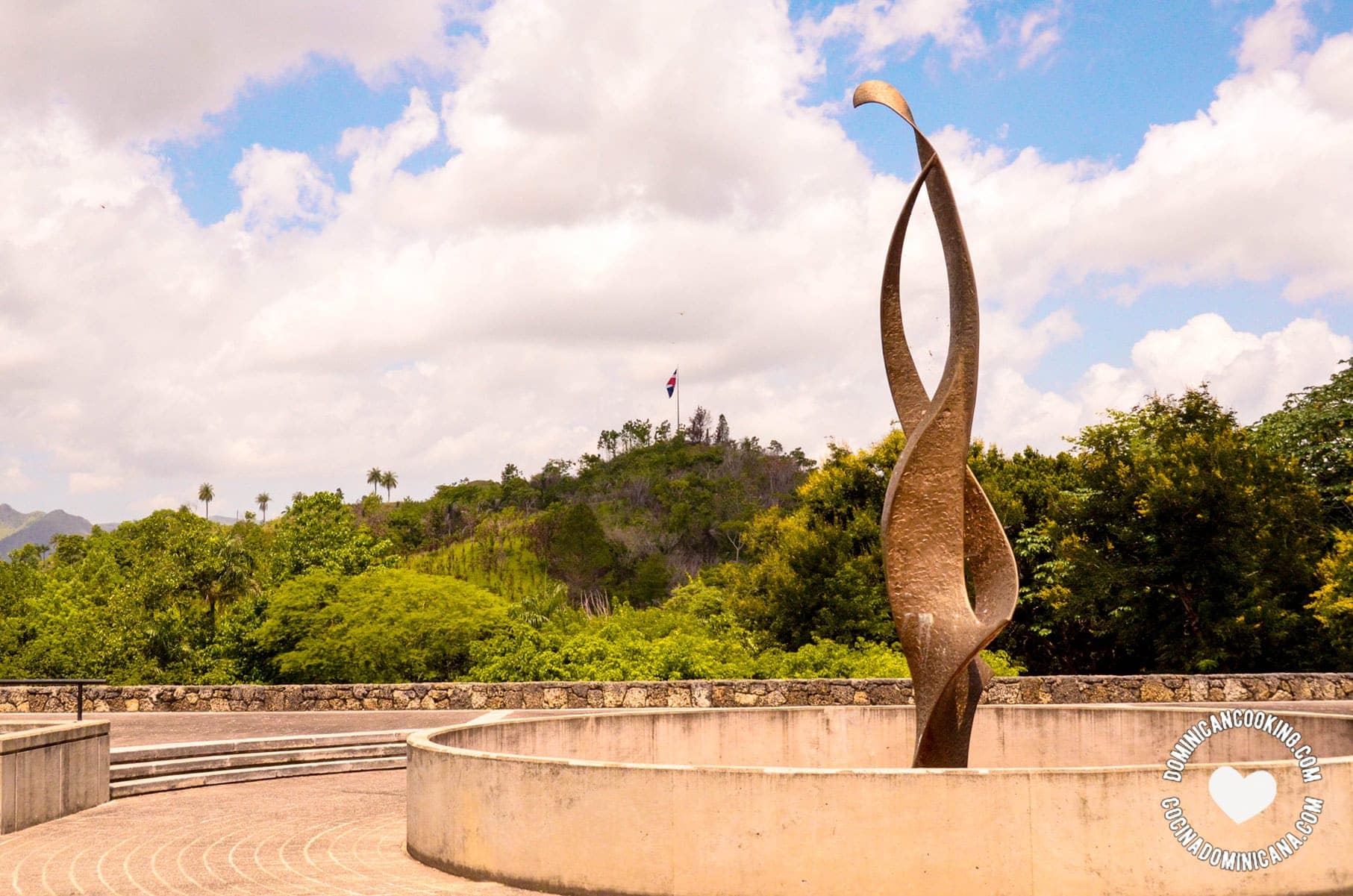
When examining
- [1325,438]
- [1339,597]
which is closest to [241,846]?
[1339,597]

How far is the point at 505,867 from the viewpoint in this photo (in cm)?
768

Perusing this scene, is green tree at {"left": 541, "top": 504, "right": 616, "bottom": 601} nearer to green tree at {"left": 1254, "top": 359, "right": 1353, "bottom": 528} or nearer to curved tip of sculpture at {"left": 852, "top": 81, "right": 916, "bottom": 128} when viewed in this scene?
green tree at {"left": 1254, "top": 359, "right": 1353, "bottom": 528}

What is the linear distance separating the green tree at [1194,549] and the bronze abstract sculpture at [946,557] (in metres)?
18.2

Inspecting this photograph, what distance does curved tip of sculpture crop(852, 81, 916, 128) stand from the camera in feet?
33.9

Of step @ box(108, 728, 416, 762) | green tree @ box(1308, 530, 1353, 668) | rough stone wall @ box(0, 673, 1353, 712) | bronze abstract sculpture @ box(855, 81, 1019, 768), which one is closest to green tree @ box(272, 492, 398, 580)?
rough stone wall @ box(0, 673, 1353, 712)

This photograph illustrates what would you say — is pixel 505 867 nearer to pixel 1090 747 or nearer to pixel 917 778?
pixel 917 778

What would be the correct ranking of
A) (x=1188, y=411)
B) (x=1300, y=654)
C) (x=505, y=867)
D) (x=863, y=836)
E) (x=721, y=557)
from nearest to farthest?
1. (x=863, y=836)
2. (x=505, y=867)
3. (x=1300, y=654)
4. (x=1188, y=411)
5. (x=721, y=557)

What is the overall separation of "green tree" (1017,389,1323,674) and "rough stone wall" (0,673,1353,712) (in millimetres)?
6516

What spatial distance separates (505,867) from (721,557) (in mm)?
67016

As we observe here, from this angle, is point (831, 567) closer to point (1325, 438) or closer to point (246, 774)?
point (1325, 438)

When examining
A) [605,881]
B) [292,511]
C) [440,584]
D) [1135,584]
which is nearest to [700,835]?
[605,881]

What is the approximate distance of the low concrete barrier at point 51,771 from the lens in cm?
974

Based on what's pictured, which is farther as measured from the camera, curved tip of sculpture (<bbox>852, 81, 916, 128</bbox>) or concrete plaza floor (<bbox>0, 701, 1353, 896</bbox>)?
curved tip of sculpture (<bbox>852, 81, 916, 128</bbox>)

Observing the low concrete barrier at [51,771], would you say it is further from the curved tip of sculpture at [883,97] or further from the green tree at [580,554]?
the green tree at [580,554]
